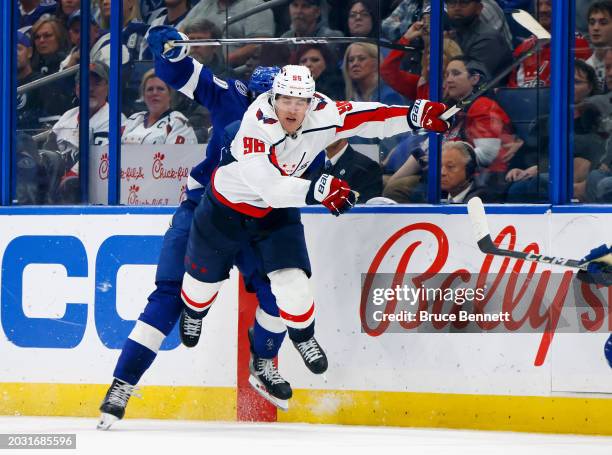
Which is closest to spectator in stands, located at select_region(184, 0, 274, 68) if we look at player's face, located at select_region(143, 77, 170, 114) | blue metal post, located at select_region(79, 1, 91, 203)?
player's face, located at select_region(143, 77, 170, 114)

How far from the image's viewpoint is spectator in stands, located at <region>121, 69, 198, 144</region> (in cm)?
525

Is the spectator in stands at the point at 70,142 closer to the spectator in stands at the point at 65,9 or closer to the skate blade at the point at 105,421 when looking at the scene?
the spectator in stands at the point at 65,9

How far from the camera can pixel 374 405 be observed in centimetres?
463

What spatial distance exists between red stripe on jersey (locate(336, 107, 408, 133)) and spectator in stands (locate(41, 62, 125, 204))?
1.19 metres

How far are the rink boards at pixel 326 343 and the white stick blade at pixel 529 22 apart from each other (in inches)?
33.6

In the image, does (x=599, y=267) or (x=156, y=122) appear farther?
(x=156, y=122)

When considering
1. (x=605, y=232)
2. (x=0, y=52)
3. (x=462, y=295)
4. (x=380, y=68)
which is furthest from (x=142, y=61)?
(x=605, y=232)

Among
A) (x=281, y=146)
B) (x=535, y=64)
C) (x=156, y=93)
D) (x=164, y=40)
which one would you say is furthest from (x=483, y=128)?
(x=156, y=93)

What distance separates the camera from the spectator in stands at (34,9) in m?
5.64

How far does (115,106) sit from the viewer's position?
5.05 m

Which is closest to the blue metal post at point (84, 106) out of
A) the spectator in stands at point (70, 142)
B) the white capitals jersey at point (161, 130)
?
the spectator in stands at point (70, 142)

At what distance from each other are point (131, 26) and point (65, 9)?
421mm

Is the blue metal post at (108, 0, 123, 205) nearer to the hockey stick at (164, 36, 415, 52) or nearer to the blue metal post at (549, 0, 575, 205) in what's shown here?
the hockey stick at (164, 36, 415, 52)

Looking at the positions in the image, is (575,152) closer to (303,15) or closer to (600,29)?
(600,29)
